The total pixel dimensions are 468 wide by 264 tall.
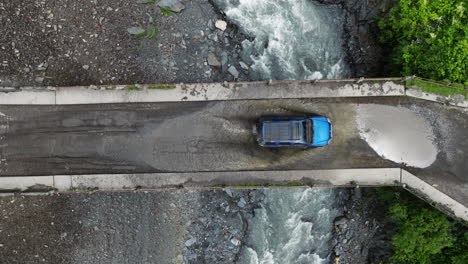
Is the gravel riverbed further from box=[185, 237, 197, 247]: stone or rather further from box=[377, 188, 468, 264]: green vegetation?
box=[377, 188, 468, 264]: green vegetation

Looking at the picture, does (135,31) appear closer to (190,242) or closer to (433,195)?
(190,242)

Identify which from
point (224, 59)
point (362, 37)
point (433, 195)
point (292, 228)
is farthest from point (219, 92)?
point (433, 195)

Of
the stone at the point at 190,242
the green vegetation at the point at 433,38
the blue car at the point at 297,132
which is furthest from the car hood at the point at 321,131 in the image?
the stone at the point at 190,242

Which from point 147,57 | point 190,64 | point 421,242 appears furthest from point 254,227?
point 147,57

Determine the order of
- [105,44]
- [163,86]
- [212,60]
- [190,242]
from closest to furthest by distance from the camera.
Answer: [163,86] < [105,44] < [190,242] < [212,60]

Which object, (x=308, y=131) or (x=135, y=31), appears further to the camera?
(x=135, y=31)

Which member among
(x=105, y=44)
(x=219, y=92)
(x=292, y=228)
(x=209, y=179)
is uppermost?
(x=105, y=44)
